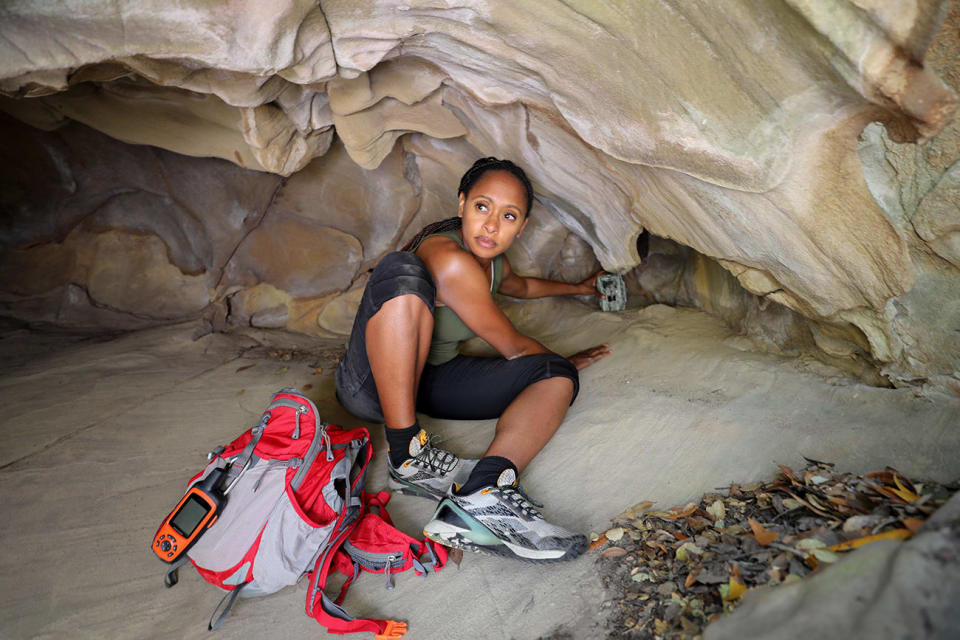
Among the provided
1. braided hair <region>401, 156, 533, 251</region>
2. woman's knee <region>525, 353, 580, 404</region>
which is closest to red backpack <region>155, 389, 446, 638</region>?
woman's knee <region>525, 353, 580, 404</region>

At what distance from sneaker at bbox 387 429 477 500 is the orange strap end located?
1.71 feet

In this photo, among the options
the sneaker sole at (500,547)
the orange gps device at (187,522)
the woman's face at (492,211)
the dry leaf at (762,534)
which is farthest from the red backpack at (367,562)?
the woman's face at (492,211)

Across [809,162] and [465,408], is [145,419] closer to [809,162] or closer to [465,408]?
[465,408]

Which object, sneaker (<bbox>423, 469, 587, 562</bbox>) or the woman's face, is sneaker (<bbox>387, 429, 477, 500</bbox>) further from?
the woman's face

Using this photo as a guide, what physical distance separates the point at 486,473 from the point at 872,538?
1063 mm

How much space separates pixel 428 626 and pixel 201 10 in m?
1.94

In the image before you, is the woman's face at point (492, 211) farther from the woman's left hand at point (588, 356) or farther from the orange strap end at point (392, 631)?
the orange strap end at point (392, 631)

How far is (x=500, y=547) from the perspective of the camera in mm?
1606

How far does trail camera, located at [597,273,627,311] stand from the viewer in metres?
3.23

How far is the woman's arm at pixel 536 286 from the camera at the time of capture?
2984 millimetres

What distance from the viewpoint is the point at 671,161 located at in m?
1.81

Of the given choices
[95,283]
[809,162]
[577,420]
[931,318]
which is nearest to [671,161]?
[809,162]

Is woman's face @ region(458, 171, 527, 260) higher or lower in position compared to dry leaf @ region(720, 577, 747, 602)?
higher

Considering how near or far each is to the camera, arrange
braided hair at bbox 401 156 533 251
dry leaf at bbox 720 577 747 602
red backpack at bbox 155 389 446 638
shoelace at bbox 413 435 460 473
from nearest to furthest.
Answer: dry leaf at bbox 720 577 747 602 < red backpack at bbox 155 389 446 638 < shoelace at bbox 413 435 460 473 < braided hair at bbox 401 156 533 251
